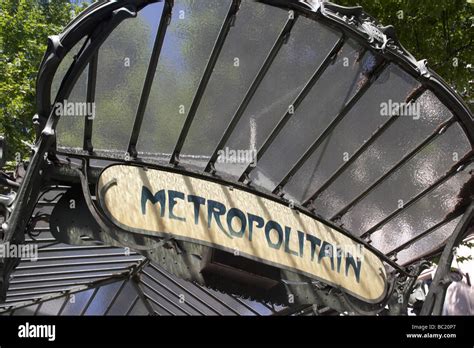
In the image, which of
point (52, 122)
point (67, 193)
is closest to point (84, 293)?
point (67, 193)

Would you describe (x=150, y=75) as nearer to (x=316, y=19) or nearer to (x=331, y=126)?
(x=316, y=19)

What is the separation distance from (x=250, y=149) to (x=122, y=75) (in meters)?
1.62

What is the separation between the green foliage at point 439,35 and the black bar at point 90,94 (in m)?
6.36

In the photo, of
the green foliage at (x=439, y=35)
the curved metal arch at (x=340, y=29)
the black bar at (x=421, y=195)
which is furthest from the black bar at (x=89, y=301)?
the green foliage at (x=439, y=35)

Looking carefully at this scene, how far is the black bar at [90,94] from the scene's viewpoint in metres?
5.95

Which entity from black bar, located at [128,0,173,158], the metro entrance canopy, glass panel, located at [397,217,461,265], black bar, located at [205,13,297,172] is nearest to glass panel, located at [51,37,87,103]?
the metro entrance canopy

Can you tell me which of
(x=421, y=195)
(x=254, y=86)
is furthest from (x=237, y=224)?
(x=421, y=195)

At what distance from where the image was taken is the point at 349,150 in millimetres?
7254

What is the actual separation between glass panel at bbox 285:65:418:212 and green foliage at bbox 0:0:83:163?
8267 mm

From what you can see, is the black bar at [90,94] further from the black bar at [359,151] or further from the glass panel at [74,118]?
the black bar at [359,151]

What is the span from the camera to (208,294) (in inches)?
437

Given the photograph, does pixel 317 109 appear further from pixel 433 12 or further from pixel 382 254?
pixel 433 12

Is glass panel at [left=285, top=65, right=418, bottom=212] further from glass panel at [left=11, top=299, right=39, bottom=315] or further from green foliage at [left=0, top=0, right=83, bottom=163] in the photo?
green foliage at [left=0, top=0, right=83, bottom=163]
